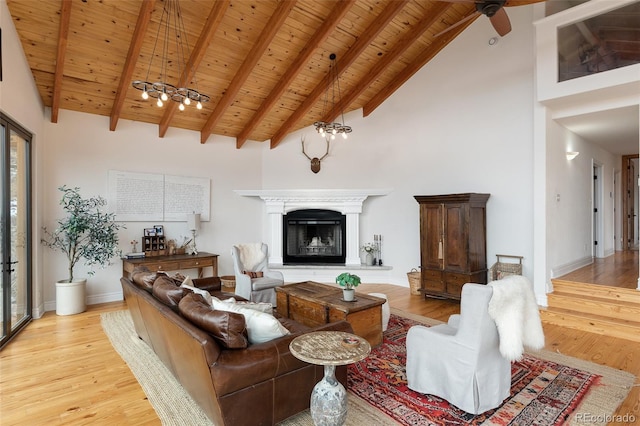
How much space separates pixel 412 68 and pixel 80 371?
6753 mm

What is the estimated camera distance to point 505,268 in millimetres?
5137

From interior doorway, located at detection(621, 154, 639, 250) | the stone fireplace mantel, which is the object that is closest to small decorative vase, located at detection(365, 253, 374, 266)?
the stone fireplace mantel

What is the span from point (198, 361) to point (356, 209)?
5.28 m

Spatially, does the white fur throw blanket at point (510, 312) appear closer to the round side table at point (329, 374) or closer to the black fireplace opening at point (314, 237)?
the round side table at point (329, 374)

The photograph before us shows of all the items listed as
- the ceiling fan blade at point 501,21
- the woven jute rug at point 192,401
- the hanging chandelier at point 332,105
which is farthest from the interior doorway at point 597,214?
the hanging chandelier at point 332,105

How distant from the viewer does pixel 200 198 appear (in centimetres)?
656

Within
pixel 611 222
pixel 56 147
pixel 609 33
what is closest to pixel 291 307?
pixel 56 147

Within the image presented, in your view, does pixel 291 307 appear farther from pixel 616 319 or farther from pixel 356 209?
pixel 616 319

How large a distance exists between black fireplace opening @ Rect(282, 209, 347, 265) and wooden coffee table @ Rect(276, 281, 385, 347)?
9.90 feet

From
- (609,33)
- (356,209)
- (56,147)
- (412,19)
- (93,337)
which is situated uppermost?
(412,19)

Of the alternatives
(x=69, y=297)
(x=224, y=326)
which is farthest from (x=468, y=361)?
(x=69, y=297)

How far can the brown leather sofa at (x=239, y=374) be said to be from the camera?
1.94 meters

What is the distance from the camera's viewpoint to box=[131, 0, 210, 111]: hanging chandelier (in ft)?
11.5

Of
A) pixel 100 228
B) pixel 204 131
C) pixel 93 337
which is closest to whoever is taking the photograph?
pixel 93 337
